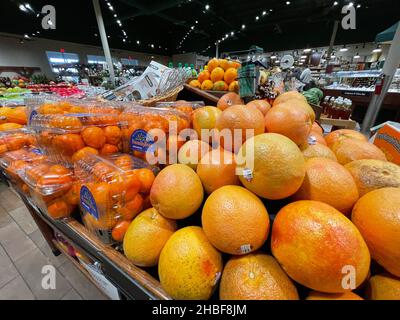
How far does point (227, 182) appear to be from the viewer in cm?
62

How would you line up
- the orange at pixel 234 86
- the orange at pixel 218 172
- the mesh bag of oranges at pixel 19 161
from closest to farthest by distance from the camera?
the orange at pixel 218 172 < the mesh bag of oranges at pixel 19 161 < the orange at pixel 234 86

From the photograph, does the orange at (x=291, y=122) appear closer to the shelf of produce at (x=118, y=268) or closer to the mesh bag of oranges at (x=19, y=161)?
the shelf of produce at (x=118, y=268)

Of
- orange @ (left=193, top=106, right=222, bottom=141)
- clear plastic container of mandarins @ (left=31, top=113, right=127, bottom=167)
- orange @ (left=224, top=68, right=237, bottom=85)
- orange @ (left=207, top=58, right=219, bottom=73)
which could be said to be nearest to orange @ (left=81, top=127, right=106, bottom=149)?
clear plastic container of mandarins @ (left=31, top=113, right=127, bottom=167)

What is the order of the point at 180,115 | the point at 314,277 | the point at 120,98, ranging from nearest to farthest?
the point at 314,277
the point at 180,115
the point at 120,98

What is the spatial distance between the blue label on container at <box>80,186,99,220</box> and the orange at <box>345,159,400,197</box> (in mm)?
850

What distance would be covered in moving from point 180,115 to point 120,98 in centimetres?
93

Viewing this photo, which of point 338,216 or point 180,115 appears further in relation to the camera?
point 180,115

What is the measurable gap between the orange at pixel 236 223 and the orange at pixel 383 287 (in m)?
0.26

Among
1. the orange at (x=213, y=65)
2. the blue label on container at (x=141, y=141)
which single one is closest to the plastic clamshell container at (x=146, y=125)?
the blue label on container at (x=141, y=141)

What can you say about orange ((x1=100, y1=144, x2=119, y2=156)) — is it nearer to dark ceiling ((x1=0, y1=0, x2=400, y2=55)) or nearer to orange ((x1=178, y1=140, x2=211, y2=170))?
orange ((x1=178, y1=140, x2=211, y2=170))

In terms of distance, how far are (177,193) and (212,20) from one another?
15104 mm

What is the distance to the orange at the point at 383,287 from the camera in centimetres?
41

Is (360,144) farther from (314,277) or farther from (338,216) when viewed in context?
(314,277)
